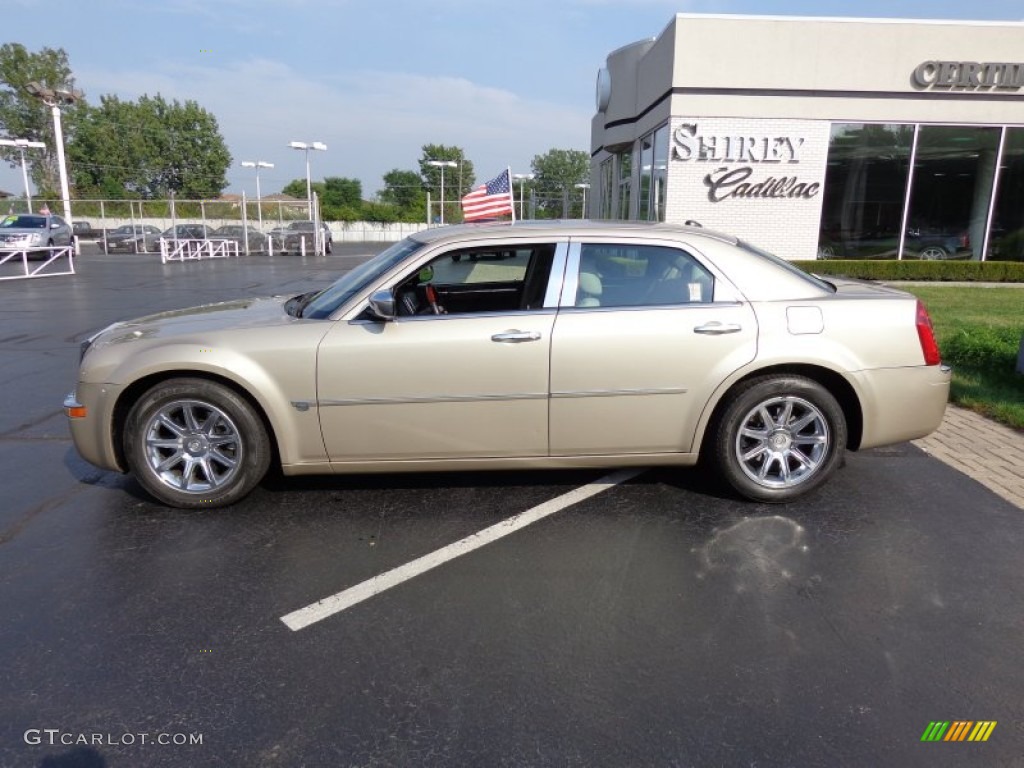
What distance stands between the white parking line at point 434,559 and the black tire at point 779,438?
768 millimetres

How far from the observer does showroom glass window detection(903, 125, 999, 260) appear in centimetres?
1684

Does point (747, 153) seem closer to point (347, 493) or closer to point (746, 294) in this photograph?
point (746, 294)

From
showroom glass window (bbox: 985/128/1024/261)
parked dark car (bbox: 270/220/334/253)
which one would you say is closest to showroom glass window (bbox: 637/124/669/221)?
showroom glass window (bbox: 985/128/1024/261)

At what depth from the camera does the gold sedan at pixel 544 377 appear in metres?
3.88

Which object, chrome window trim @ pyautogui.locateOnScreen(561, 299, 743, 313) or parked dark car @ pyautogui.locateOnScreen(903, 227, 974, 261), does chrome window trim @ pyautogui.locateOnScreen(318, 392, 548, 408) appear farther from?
parked dark car @ pyautogui.locateOnScreen(903, 227, 974, 261)

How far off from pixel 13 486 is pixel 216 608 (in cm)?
225

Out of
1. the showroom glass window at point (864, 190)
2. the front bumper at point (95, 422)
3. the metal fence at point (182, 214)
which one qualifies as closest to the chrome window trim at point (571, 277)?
the front bumper at point (95, 422)

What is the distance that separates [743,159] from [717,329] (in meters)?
14.3

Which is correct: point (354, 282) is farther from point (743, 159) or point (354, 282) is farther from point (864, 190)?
point (864, 190)

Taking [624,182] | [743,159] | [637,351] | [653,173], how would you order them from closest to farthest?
[637,351] → [743,159] → [653,173] → [624,182]

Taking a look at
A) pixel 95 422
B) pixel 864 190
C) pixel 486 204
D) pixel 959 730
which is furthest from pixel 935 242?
pixel 95 422

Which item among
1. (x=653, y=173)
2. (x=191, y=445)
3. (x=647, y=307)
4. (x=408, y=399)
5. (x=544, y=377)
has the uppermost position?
(x=653, y=173)

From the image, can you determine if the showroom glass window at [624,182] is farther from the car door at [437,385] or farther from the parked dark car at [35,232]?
the car door at [437,385]

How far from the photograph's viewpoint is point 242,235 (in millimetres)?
34688
